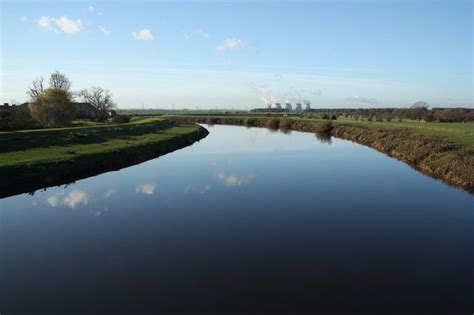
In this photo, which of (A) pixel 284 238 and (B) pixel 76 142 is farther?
(B) pixel 76 142

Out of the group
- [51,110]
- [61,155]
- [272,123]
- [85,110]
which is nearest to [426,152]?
[61,155]

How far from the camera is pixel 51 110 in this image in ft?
169

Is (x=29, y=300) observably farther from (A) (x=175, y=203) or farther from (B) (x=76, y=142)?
(B) (x=76, y=142)

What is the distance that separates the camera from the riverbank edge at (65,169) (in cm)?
2097

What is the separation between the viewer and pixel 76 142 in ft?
110

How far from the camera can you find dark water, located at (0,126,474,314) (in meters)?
9.45

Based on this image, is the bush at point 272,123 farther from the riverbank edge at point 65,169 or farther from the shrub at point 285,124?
the riverbank edge at point 65,169

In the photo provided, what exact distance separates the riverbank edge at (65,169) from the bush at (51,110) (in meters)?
22.7

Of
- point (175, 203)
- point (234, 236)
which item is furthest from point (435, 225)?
point (175, 203)

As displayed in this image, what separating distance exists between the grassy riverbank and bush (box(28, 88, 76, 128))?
44.4 feet

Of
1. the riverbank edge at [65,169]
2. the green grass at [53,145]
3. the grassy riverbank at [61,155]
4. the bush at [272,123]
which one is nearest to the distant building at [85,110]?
the grassy riverbank at [61,155]

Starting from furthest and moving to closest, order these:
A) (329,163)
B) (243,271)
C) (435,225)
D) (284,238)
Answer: (329,163) → (435,225) → (284,238) → (243,271)

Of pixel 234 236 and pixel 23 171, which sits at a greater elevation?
pixel 23 171

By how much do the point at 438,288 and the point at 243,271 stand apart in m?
5.27
